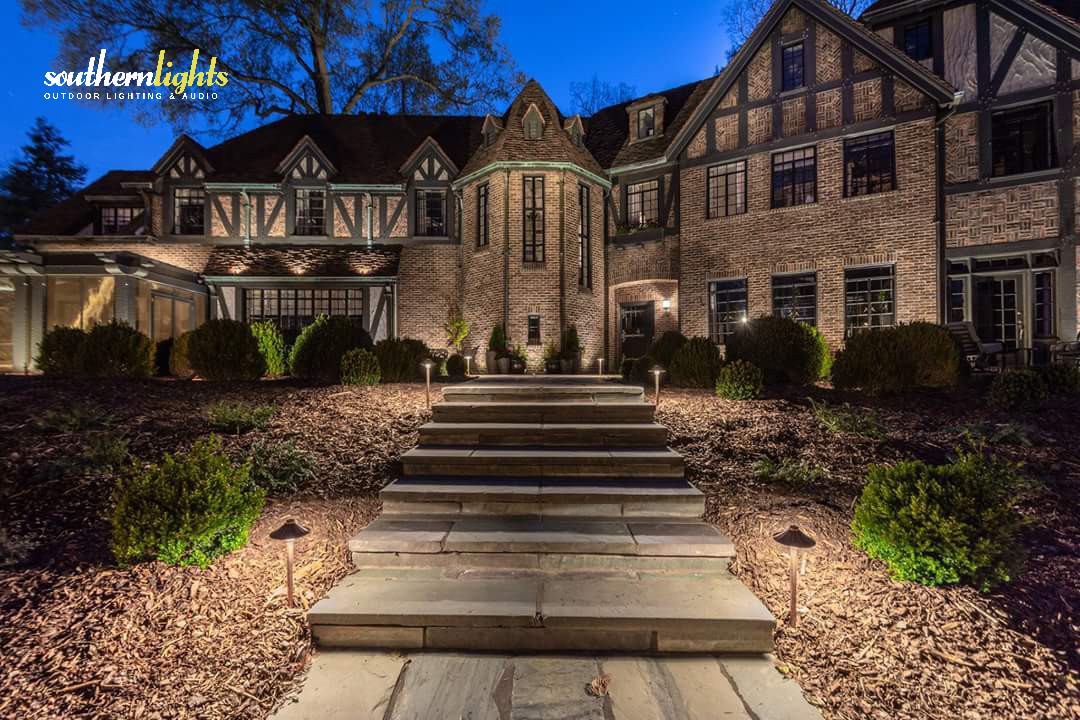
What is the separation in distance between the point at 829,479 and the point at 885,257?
9.94m

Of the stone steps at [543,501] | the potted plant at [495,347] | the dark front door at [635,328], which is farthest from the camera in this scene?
the dark front door at [635,328]

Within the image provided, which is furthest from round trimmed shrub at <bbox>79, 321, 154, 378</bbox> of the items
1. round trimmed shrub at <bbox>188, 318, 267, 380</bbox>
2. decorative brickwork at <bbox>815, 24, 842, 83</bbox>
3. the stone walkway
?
decorative brickwork at <bbox>815, 24, 842, 83</bbox>

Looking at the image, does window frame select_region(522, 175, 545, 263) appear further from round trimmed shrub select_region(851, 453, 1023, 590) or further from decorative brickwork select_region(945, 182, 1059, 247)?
round trimmed shrub select_region(851, 453, 1023, 590)

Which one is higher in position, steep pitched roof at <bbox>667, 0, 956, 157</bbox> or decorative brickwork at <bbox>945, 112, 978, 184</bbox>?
steep pitched roof at <bbox>667, 0, 956, 157</bbox>

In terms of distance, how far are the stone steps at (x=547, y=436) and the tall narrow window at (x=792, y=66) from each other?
41.2 feet

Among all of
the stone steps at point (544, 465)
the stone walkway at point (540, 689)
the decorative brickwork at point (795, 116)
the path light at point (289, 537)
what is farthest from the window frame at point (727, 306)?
the path light at point (289, 537)

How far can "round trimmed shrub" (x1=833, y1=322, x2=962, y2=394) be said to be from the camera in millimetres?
7516

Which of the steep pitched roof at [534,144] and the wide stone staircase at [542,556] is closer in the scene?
the wide stone staircase at [542,556]

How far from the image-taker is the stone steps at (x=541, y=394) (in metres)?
6.56

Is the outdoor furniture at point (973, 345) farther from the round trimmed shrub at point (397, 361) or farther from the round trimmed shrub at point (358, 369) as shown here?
the round trimmed shrub at point (358, 369)

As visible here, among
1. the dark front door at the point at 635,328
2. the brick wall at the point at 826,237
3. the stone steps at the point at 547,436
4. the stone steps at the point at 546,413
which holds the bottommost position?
the stone steps at the point at 547,436

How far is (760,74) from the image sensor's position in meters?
13.4

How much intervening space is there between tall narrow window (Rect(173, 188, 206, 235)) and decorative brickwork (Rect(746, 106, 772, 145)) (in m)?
18.5

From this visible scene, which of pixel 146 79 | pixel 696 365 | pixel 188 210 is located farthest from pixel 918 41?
pixel 146 79
